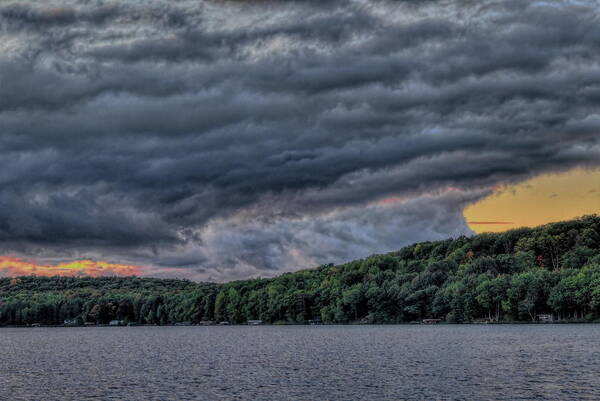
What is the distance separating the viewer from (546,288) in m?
198

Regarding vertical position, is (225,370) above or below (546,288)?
below

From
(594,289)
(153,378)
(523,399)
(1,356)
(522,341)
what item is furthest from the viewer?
(594,289)

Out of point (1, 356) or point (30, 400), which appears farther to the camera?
point (1, 356)

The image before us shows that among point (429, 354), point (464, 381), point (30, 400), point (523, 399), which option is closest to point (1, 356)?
point (30, 400)

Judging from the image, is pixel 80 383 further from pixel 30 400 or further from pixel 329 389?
pixel 329 389

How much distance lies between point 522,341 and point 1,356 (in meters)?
98.1

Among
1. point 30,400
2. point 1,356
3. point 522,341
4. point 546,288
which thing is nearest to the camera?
point 30,400

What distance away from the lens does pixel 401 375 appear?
237 feet

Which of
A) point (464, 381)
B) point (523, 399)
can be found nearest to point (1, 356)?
point (464, 381)

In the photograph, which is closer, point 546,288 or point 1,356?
point 1,356

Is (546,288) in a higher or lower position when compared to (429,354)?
higher

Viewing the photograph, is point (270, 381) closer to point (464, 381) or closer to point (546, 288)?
point (464, 381)

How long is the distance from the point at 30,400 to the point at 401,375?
37.8 meters

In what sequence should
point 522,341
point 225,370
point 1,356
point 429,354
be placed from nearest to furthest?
point 225,370 < point 429,354 < point 522,341 < point 1,356
